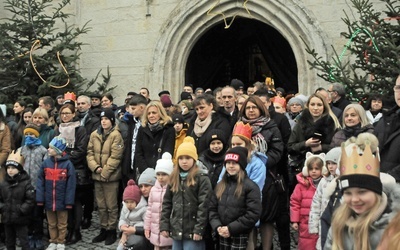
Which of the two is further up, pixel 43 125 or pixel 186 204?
pixel 43 125

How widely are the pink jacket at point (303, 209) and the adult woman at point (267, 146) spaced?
273 mm

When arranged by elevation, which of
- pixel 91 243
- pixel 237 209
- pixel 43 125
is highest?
pixel 43 125

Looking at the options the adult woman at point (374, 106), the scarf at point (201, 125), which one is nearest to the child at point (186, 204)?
the scarf at point (201, 125)

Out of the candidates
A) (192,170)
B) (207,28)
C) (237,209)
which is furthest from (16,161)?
(207,28)

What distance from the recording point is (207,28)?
38.2 feet

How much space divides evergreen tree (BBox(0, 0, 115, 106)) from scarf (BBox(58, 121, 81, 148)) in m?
4.36

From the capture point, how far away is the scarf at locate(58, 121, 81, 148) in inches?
291

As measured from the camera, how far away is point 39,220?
704 cm

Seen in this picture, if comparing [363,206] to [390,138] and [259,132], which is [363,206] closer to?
[390,138]

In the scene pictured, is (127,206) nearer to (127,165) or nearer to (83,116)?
(127,165)

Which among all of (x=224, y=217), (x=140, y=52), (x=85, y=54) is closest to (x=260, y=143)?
(x=224, y=217)

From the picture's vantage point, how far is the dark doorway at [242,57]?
1353cm

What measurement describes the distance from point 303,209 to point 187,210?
1.31 meters

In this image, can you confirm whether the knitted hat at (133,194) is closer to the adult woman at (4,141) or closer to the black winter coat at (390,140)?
the adult woman at (4,141)
